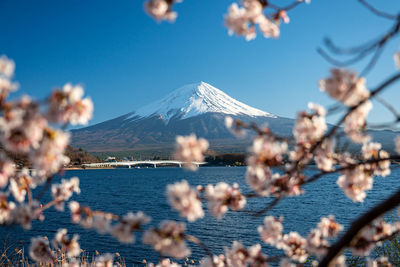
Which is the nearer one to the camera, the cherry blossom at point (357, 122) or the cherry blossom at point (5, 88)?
the cherry blossom at point (5, 88)

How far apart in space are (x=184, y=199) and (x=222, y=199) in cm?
43

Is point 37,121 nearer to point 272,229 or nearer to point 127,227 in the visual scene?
point 127,227

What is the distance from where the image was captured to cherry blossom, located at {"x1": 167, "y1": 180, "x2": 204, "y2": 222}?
1.40 m

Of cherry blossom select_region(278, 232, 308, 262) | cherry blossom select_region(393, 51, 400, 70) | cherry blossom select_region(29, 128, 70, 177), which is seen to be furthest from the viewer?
cherry blossom select_region(278, 232, 308, 262)

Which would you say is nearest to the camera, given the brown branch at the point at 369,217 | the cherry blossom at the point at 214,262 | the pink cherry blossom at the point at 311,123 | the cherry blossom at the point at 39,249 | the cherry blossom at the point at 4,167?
the brown branch at the point at 369,217

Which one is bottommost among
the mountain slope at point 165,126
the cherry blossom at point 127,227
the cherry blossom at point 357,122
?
the cherry blossom at point 127,227

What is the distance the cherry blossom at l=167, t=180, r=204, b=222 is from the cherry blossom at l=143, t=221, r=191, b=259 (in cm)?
8

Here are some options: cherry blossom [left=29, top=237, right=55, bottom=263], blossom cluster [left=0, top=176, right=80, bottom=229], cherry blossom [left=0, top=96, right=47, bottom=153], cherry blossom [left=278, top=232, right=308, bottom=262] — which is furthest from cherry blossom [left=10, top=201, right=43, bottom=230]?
cherry blossom [left=278, top=232, right=308, bottom=262]

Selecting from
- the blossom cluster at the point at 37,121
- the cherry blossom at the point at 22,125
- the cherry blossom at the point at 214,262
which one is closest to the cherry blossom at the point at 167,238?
the blossom cluster at the point at 37,121

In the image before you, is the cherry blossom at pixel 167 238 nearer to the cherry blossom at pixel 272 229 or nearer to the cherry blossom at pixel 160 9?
the cherry blossom at pixel 160 9

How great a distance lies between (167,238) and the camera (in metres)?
1.38

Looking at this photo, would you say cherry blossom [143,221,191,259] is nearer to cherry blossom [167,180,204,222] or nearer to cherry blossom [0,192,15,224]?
cherry blossom [167,180,204,222]

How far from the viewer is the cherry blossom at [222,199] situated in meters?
1.77

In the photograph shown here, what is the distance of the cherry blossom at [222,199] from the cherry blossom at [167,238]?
0.39 metres
